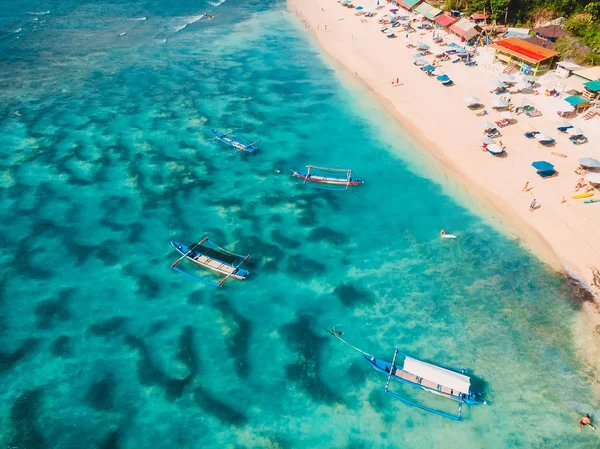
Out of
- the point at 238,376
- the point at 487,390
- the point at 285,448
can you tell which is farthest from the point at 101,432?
the point at 487,390

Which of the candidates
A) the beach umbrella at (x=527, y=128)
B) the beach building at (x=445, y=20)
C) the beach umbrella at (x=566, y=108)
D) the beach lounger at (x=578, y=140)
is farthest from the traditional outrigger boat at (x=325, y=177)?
the beach building at (x=445, y=20)

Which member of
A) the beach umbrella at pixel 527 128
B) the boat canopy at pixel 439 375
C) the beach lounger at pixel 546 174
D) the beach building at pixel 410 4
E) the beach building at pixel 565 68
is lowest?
the boat canopy at pixel 439 375

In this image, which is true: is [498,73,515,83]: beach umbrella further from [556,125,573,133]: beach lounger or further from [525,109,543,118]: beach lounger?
[556,125,573,133]: beach lounger

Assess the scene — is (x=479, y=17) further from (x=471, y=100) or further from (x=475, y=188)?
(x=475, y=188)

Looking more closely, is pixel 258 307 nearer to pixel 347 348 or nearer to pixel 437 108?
pixel 347 348

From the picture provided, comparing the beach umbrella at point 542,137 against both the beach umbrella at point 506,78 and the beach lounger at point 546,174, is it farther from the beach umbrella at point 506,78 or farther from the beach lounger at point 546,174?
the beach umbrella at point 506,78

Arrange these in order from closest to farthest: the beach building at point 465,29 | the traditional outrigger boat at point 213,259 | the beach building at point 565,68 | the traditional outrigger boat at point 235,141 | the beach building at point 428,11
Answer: the traditional outrigger boat at point 213,259 → the traditional outrigger boat at point 235,141 → the beach building at point 565,68 → the beach building at point 465,29 → the beach building at point 428,11
